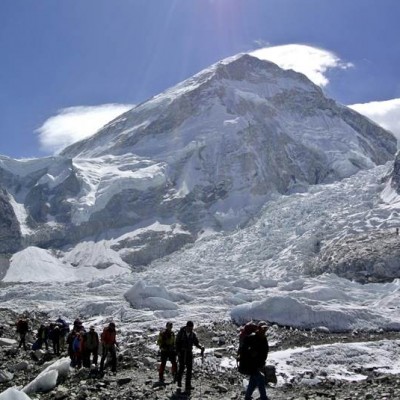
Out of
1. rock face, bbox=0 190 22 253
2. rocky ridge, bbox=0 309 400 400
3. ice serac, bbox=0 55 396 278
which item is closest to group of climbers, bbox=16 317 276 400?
rocky ridge, bbox=0 309 400 400

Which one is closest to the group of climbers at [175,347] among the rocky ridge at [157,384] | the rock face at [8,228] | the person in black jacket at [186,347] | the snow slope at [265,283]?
the person in black jacket at [186,347]

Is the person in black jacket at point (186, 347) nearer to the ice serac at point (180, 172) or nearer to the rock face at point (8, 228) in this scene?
the ice serac at point (180, 172)

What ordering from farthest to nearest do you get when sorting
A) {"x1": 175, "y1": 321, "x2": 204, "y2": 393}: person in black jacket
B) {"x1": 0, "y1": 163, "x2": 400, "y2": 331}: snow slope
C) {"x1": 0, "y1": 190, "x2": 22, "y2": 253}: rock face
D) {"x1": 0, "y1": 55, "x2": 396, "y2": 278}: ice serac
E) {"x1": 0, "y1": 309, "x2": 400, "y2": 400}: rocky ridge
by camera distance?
{"x1": 0, "y1": 55, "x2": 396, "y2": 278}: ice serac, {"x1": 0, "y1": 190, "x2": 22, "y2": 253}: rock face, {"x1": 0, "y1": 163, "x2": 400, "y2": 331}: snow slope, {"x1": 175, "y1": 321, "x2": 204, "y2": 393}: person in black jacket, {"x1": 0, "y1": 309, "x2": 400, "y2": 400}: rocky ridge

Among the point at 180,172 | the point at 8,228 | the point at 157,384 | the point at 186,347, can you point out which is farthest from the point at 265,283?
the point at 180,172

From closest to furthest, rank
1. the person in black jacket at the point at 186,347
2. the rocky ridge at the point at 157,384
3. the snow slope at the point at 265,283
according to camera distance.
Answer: the rocky ridge at the point at 157,384 < the person in black jacket at the point at 186,347 < the snow slope at the point at 265,283

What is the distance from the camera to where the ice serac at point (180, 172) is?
447 feet

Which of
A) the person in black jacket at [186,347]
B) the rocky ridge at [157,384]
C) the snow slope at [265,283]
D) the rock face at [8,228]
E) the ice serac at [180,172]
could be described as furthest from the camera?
the ice serac at [180,172]

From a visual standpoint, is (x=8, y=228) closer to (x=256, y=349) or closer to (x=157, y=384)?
(x=157, y=384)

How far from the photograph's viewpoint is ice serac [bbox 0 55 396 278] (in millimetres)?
136250

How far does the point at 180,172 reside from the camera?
156 m

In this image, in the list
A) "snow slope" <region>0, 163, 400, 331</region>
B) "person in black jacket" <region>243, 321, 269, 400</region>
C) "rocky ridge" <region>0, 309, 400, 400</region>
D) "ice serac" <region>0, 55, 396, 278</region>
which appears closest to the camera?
"person in black jacket" <region>243, 321, 269, 400</region>

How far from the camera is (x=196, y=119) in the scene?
178 m

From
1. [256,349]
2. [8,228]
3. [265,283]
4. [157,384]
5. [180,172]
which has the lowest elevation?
[157,384]

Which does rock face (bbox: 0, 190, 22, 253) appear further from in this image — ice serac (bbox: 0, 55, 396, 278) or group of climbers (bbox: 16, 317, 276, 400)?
group of climbers (bbox: 16, 317, 276, 400)
